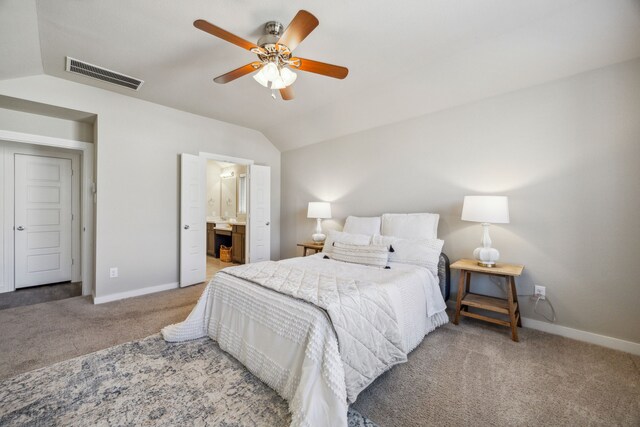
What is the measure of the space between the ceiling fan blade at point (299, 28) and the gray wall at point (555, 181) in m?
2.13

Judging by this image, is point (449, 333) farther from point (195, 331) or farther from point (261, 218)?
point (261, 218)

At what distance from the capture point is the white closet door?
384cm

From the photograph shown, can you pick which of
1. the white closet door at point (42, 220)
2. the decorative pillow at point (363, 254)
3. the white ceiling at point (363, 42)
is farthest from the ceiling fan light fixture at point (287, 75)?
the white closet door at point (42, 220)

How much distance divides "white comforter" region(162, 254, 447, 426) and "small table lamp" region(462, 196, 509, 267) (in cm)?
56

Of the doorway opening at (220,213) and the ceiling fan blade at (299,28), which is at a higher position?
the ceiling fan blade at (299,28)

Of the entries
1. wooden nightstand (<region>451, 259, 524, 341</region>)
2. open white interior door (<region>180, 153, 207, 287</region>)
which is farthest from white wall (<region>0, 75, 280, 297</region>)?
wooden nightstand (<region>451, 259, 524, 341</region>)

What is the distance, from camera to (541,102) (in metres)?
2.57

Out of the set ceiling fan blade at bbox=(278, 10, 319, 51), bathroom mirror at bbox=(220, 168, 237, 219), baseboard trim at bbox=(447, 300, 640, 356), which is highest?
ceiling fan blade at bbox=(278, 10, 319, 51)

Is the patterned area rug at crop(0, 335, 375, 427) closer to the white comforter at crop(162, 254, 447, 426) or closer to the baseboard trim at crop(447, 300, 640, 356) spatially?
the white comforter at crop(162, 254, 447, 426)

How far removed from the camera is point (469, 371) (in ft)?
6.35

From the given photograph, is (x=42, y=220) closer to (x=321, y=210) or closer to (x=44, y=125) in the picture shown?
(x=44, y=125)

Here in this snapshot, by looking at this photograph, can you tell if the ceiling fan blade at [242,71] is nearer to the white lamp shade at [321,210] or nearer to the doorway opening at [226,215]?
the white lamp shade at [321,210]

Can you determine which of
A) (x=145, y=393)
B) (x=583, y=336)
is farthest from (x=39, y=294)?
(x=583, y=336)

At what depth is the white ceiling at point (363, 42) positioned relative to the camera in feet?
6.45
